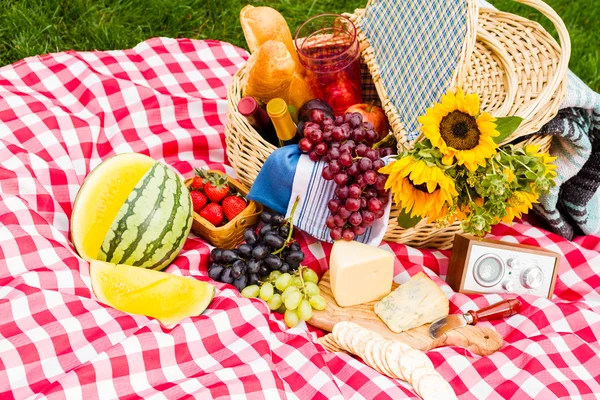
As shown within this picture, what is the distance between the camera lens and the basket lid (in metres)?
1.72

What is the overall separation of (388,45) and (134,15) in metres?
1.26

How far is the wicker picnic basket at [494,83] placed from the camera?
1.71m

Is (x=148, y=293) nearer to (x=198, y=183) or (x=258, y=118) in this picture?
(x=198, y=183)

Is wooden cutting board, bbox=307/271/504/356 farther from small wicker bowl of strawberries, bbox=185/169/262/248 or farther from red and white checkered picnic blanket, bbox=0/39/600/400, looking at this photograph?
small wicker bowl of strawberries, bbox=185/169/262/248

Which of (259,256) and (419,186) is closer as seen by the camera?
(419,186)

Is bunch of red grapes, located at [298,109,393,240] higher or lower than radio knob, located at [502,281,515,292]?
higher

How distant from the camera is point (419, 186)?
5.37 ft

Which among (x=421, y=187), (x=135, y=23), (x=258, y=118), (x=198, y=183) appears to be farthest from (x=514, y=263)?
(x=135, y=23)

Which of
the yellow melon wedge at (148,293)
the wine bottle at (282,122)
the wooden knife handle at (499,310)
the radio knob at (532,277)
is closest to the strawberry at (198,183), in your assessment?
the wine bottle at (282,122)

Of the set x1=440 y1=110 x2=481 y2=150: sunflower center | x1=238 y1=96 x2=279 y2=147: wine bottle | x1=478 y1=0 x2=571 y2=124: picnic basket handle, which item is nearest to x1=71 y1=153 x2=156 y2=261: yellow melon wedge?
x1=238 y1=96 x2=279 y2=147: wine bottle

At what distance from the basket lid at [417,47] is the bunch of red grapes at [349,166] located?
146mm

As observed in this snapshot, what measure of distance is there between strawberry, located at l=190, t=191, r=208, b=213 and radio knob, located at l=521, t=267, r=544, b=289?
36.8 inches

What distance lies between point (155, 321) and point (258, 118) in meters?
0.65

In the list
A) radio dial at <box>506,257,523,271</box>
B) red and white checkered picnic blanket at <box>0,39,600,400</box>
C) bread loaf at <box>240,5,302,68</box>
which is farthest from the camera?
bread loaf at <box>240,5,302,68</box>
